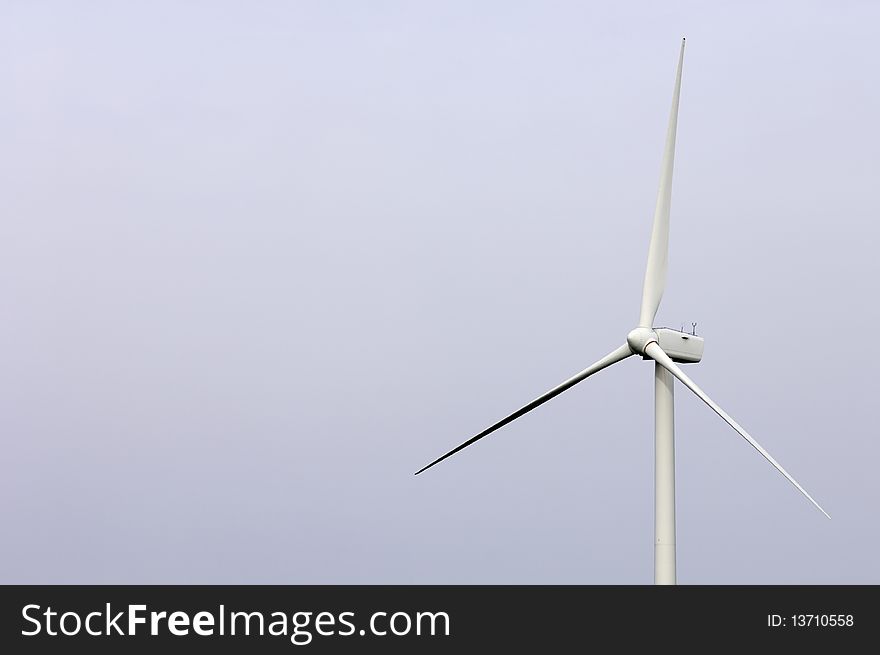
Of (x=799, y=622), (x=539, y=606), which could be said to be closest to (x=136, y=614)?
(x=539, y=606)

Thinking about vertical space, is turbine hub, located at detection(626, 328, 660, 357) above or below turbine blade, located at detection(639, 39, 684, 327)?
below

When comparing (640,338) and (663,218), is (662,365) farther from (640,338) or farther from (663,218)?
(663,218)

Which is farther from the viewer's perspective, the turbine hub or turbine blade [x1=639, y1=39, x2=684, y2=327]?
turbine blade [x1=639, y1=39, x2=684, y2=327]

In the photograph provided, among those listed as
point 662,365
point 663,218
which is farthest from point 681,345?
point 663,218

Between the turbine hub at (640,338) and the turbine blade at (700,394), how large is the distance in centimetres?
13

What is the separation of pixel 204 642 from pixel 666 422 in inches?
653

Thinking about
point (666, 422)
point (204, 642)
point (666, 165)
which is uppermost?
point (666, 165)

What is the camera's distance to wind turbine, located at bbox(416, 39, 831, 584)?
5631 centimetres

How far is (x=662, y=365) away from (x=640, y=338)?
1.08 metres

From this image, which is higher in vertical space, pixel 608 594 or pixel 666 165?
pixel 666 165

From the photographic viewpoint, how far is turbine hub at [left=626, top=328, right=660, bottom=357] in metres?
56.8

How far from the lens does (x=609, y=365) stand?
Answer: 57906mm

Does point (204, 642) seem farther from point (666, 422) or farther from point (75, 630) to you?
point (666, 422)

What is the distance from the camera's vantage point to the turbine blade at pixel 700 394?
53062mm
